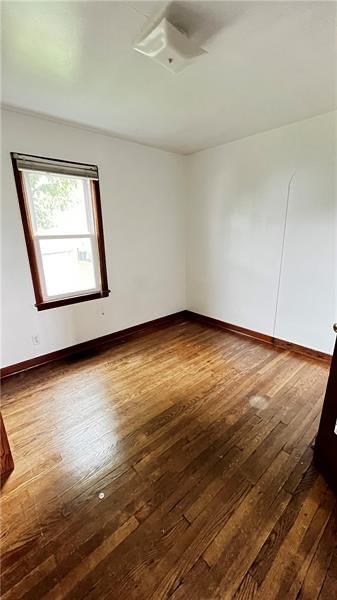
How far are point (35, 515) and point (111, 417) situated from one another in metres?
0.74

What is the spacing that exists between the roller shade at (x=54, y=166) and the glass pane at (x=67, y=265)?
661 mm

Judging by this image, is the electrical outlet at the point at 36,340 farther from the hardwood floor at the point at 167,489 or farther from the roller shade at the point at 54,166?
the roller shade at the point at 54,166

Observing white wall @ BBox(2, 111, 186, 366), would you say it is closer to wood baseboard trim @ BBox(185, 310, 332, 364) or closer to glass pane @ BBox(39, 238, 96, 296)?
glass pane @ BBox(39, 238, 96, 296)

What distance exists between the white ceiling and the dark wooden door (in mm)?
1711

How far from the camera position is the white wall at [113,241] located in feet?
7.66

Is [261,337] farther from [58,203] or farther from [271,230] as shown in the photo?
[58,203]

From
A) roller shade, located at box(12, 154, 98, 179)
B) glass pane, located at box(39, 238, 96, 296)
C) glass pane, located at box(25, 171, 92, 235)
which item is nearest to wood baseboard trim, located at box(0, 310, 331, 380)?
glass pane, located at box(39, 238, 96, 296)

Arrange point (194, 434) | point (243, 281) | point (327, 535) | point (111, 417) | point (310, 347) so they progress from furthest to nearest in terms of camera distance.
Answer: point (243, 281)
point (310, 347)
point (111, 417)
point (194, 434)
point (327, 535)

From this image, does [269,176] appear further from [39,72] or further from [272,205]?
[39,72]

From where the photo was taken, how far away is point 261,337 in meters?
3.20

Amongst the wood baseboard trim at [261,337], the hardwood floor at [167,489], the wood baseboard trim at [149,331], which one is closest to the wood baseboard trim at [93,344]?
the wood baseboard trim at [149,331]

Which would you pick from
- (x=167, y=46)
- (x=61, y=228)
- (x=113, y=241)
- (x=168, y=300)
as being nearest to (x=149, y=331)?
(x=168, y=300)

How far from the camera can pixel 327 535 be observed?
3.98ft

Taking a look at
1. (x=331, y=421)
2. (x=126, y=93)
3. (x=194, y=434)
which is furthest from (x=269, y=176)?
(x=194, y=434)
